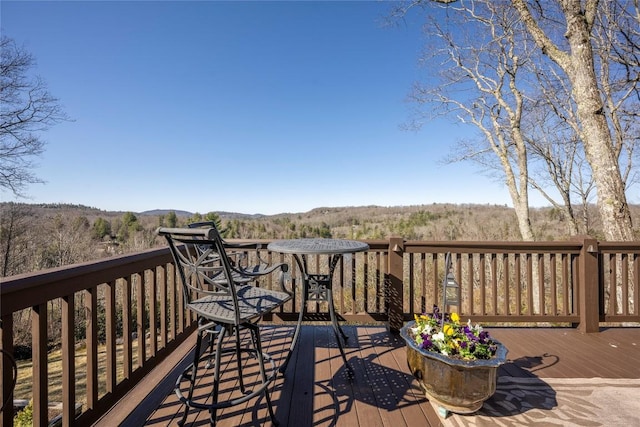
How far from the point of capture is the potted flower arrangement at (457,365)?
1707 millimetres

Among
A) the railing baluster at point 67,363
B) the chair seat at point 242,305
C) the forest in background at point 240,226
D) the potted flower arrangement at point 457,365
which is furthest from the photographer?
the forest in background at point 240,226

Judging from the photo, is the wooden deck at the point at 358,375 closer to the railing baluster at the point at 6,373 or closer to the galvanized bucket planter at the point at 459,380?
the galvanized bucket planter at the point at 459,380

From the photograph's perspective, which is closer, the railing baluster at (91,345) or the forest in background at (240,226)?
the railing baluster at (91,345)

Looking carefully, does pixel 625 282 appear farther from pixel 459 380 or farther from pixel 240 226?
pixel 240 226

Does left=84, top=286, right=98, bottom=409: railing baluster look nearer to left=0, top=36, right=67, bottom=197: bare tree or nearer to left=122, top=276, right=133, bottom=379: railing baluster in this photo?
left=122, top=276, right=133, bottom=379: railing baluster

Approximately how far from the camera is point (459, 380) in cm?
172

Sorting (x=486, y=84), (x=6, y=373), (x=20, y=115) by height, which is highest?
(x=486, y=84)

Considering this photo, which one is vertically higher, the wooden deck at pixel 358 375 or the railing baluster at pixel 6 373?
the railing baluster at pixel 6 373

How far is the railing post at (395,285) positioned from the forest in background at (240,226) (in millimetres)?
6293

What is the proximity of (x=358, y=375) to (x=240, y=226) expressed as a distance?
59.3 feet

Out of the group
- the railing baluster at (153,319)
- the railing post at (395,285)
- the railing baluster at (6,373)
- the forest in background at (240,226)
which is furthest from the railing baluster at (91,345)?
the forest in background at (240,226)

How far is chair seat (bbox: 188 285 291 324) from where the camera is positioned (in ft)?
5.25

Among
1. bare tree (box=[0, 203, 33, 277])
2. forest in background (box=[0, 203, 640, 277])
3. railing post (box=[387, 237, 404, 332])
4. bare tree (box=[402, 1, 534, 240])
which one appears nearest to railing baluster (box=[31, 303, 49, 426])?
railing post (box=[387, 237, 404, 332])

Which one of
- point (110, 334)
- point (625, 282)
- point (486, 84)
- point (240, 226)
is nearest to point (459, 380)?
point (110, 334)
